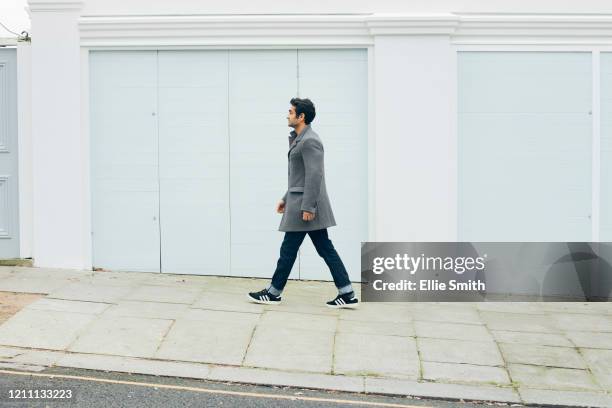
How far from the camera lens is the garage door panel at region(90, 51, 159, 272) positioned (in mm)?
9656

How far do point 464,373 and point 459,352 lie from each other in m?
0.49

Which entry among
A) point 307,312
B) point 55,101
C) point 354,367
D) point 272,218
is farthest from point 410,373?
point 55,101

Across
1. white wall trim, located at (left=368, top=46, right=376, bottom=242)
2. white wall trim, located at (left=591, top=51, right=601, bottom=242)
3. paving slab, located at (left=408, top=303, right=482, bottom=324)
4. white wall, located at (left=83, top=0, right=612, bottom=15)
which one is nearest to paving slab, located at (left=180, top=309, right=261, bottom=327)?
paving slab, located at (left=408, top=303, right=482, bottom=324)

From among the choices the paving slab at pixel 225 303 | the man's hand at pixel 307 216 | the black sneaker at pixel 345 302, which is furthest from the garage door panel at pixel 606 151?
the paving slab at pixel 225 303

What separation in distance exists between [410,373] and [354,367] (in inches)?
17.1

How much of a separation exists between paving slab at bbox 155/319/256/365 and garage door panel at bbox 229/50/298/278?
2.02 m

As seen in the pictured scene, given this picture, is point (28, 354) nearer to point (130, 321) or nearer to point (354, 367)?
point (130, 321)

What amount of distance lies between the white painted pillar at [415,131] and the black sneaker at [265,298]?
5.21ft

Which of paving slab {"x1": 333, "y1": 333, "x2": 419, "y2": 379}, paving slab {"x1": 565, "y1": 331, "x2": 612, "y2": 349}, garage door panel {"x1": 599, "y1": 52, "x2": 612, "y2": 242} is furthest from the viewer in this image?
garage door panel {"x1": 599, "y1": 52, "x2": 612, "y2": 242}

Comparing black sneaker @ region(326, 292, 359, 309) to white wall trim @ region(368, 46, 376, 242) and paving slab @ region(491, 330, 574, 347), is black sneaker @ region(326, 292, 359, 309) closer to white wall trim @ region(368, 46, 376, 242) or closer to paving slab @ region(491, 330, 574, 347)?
white wall trim @ region(368, 46, 376, 242)

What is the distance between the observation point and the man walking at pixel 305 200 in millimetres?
7969

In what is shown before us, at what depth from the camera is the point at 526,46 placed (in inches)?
370

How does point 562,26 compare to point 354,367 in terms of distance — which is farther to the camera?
point 562,26

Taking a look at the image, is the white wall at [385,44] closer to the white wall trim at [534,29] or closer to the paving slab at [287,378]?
the white wall trim at [534,29]
